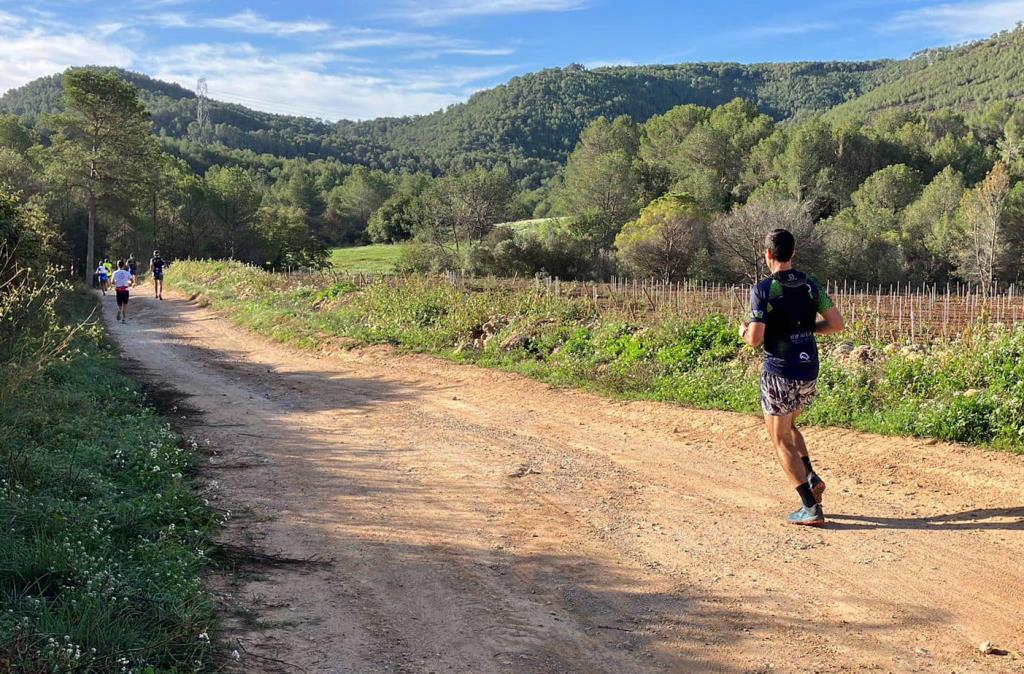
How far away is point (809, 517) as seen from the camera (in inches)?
210

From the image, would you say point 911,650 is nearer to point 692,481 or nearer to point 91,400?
point 692,481

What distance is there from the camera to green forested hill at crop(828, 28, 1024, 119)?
139625 millimetres

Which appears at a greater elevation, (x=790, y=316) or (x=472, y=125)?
(x=472, y=125)

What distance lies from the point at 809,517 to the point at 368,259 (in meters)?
67.7

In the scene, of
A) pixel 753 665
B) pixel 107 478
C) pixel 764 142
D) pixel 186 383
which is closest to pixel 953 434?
pixel 753 665

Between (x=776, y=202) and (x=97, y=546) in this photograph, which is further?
(x=776, y=202)

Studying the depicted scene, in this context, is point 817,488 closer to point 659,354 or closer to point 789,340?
point 789,340

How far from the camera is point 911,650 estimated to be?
11.9ft

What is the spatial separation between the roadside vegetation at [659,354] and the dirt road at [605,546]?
1.76 feet

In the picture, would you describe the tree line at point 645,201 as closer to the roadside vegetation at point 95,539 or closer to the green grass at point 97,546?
the roadside vegetation at point 95,539

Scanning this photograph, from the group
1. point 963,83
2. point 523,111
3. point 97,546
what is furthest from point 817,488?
point 963,83

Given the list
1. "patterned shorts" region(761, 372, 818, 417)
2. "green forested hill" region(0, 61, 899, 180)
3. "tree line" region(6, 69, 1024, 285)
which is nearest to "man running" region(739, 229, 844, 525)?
"patterned shorts" region(761, 372, 818, 417)

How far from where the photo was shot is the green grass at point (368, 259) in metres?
62.0

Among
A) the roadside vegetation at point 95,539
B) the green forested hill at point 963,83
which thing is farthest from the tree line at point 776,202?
the green forested hill at point 963,83
